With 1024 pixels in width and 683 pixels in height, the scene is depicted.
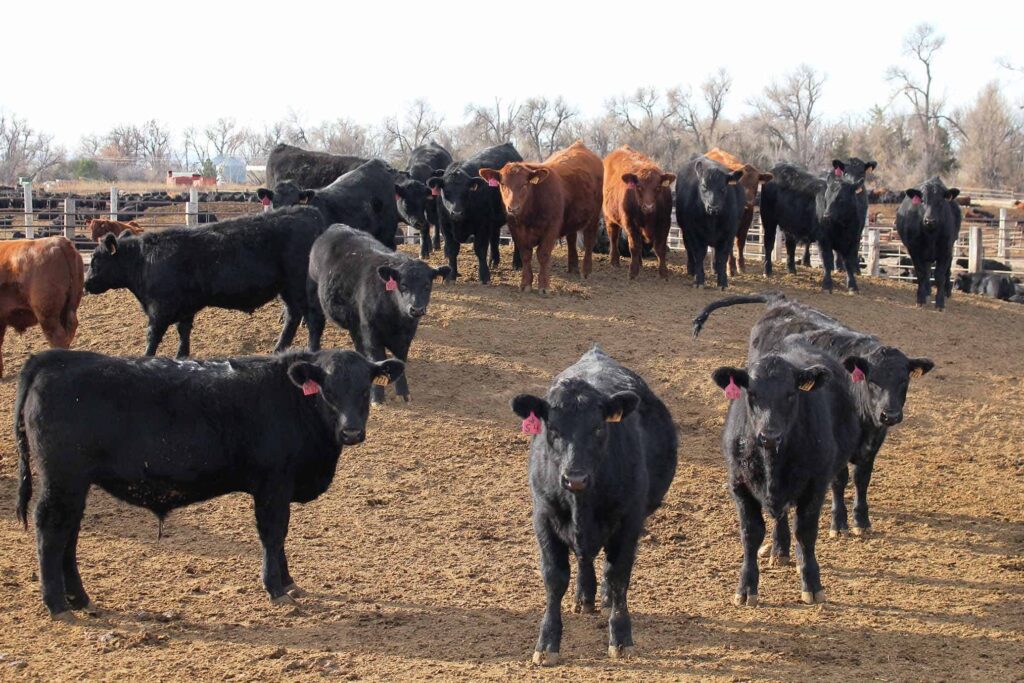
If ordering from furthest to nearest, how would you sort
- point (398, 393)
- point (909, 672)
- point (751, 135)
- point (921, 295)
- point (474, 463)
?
point (751, 135) → point (921, 295) → point (398, 393) → point (474, 463) → point (909, 672)

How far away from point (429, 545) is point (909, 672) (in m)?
3.24

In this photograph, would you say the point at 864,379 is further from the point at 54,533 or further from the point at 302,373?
the point at 54,533

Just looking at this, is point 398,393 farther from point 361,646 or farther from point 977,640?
point 977,640

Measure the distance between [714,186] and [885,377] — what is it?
798cm

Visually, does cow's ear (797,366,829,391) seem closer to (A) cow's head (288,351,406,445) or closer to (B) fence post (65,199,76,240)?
(A) cow's head (288,351,406,445)

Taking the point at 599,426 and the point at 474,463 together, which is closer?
the point at 599,426

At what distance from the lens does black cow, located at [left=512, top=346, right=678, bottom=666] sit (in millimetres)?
5691

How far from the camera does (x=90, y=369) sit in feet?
21.1

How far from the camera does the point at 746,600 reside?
6590 millimetres

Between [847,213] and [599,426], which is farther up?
[847,213]

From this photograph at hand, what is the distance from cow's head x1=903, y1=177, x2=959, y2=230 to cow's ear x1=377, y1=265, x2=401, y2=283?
27.1ft

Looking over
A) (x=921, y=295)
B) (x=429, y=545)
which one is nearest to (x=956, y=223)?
(x=921, y=295)

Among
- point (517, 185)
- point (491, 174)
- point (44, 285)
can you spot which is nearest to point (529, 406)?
point (44, 285)

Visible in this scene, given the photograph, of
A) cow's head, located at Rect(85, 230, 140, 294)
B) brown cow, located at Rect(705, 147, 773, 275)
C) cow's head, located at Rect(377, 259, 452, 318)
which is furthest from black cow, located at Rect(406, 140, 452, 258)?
cow's head, located at Rect(377, 259, 452, 318)
